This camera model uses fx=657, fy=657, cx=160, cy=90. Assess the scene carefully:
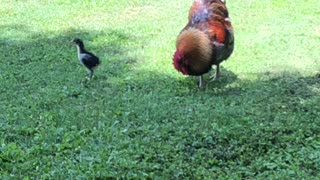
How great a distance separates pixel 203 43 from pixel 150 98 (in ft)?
2.88

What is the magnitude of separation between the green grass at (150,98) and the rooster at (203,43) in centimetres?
27

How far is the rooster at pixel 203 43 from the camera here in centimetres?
695

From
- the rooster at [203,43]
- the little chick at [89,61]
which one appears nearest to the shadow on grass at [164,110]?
the little chick at [89,61]

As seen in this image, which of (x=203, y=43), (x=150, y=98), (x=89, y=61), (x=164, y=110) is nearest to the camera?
(x=164, y=110)

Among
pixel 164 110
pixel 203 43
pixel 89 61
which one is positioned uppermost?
pixel 203 43

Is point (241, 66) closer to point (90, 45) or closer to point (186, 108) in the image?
point (186, 108)

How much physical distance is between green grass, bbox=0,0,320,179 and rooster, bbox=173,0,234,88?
268mm

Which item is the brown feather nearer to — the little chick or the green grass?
the green grass

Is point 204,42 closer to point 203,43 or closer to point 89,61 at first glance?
point 203,43

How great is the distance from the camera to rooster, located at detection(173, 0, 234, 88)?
6.95 m

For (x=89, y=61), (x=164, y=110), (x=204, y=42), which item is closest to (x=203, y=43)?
(x=204, y=42)

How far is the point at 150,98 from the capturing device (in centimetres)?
661

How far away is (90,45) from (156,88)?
209cm

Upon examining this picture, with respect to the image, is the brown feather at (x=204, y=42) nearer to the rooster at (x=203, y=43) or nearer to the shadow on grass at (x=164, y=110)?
the rooster at (x=203, y=43)
